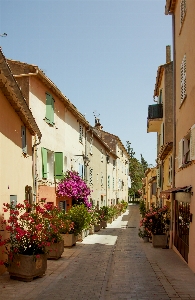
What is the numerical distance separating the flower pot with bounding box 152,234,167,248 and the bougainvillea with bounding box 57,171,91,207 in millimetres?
5562

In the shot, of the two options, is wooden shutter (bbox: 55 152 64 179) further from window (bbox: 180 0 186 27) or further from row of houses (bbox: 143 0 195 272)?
window (bbox: 180 0 186 27)

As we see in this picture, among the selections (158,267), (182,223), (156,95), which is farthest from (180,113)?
(156,95)

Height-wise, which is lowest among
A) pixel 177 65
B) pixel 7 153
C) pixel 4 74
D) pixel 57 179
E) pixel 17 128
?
pixel 57 179

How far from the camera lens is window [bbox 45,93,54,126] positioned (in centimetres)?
1870

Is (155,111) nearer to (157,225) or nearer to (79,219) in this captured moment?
(157,225)

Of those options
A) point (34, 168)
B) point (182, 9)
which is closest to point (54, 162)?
point (34, 168)

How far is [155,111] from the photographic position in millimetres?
23156

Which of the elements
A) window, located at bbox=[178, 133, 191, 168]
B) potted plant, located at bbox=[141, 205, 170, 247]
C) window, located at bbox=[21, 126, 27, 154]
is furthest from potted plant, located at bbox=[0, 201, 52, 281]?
potted plant, located at bbox=[141, 205, 170, 247]

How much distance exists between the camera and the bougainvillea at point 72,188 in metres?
20.6

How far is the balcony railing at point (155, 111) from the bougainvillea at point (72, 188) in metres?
6.23

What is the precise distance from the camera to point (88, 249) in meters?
17.0

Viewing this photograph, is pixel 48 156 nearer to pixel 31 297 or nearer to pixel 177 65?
pixel 177 65

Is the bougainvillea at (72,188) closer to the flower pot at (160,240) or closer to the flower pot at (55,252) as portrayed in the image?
the flower pot at (160,240)

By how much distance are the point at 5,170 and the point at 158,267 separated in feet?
19.7
